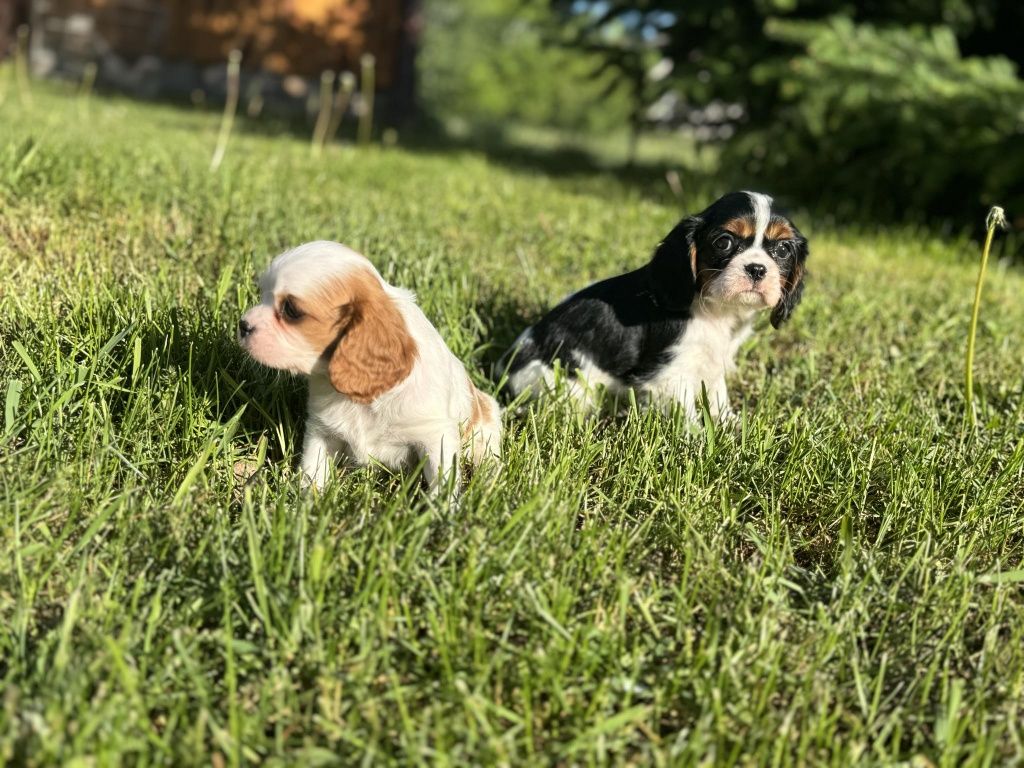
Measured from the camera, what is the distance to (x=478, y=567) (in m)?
2.30

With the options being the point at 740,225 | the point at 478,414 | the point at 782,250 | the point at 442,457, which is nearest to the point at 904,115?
the point at 782,250

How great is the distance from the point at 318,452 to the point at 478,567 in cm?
91

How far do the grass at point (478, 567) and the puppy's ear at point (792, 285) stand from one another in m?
0.34

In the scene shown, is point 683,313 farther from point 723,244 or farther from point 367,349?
point 367,349

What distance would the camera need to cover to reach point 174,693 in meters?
1.94

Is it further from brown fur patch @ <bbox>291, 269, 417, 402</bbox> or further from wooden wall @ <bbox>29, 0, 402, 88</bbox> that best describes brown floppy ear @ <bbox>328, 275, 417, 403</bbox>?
wooden wall @ <bbox>29, 0, 402, 88</bbox>

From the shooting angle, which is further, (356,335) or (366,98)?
(366,98)

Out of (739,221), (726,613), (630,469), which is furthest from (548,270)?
(726,613)

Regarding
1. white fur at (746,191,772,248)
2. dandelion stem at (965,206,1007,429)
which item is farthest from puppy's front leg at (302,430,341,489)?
dandelion stem at (965,206,1007,429)

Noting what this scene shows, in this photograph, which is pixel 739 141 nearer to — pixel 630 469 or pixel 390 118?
pixel 630 469

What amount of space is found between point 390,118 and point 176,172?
1215cm

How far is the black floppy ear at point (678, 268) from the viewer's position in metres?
3.59

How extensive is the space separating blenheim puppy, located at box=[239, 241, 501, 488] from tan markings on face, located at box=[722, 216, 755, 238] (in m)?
1.22

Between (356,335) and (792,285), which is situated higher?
(792,285)
